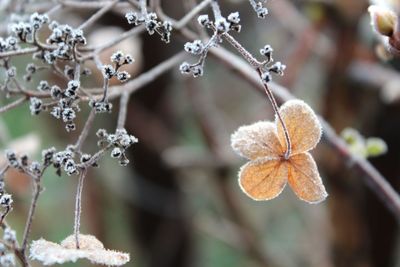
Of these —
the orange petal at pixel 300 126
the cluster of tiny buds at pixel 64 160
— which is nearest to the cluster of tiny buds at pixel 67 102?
the cluster of tiny buds at pixel 64 160

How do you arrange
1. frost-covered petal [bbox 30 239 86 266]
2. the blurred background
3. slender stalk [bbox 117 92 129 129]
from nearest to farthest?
frost-covered petal [bbox 30 239 86 266] → slender stalk [bbox 117 92 129 129] → the blurred background

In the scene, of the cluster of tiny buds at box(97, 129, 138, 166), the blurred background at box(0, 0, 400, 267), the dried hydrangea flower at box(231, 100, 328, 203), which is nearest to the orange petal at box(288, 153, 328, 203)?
the dried hydrangea flower at box(231, 100, 328, 203)

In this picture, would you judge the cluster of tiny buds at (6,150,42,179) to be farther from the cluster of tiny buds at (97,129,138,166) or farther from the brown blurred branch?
the brown blurred branch

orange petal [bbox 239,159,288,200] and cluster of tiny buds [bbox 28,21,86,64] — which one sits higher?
cluster of tiny buds [bbox 28,21,86,64]

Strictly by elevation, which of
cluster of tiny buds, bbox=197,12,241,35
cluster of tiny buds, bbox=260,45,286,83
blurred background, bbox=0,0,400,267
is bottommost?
blurred background, bbox=0,0,400,267

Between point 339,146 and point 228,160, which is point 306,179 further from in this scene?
point 228,160

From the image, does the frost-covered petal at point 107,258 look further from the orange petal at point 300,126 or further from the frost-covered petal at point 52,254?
the orange petal at point 300,126

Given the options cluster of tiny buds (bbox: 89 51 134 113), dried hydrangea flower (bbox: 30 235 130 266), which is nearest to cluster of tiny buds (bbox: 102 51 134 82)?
cluster of tiny buds (bbox: 89 51 134 113)

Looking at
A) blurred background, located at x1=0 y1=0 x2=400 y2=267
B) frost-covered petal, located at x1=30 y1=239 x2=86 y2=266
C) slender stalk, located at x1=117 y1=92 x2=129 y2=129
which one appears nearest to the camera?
frost-covered petal, located at x1=30 y1=239 x2=86 y2=266

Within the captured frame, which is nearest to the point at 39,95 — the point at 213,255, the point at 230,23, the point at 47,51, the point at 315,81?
the point at 47,51

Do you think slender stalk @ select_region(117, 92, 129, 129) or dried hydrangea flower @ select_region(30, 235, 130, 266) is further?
slender stalk @ select_region(117, 92, 129, 129)
